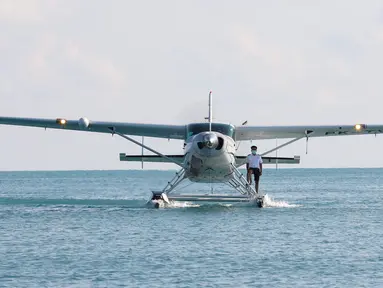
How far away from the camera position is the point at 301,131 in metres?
30.0

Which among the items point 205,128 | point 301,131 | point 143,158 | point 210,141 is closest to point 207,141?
point 210,141

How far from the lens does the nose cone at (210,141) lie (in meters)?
25.1

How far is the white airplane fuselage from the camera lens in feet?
83.5

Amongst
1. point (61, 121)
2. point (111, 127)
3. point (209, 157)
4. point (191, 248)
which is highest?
point (61, 121)

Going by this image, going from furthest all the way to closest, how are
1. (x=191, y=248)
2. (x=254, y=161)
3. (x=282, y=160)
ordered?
(x=282, y=160) < (x=254, y=161) < (x=191, y=248)

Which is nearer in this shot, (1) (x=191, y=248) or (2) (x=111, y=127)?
(1) (x=191, y=248)

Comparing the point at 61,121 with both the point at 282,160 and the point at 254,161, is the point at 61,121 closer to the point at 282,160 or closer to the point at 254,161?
the point at 254,161

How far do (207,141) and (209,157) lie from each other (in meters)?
0.71

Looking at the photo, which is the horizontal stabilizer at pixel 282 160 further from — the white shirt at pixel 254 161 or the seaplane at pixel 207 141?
the white shirt at pixel 254 161

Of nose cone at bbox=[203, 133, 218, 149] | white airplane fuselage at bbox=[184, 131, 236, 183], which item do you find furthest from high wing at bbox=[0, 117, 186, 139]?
nose cone at bbox=[203, 133, 218, 149]

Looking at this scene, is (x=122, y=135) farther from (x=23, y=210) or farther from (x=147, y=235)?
(x=147, y=235)

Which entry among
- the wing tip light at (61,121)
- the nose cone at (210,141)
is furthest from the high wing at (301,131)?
the wing tip light at (61,121)

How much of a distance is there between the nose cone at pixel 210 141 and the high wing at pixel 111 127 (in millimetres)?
3823

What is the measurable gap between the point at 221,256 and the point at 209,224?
5.67m
